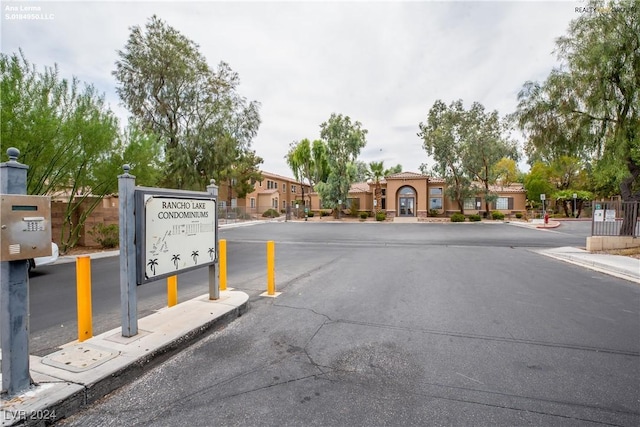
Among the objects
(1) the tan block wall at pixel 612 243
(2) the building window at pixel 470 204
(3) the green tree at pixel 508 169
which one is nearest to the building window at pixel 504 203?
(2) the building window at pixel 470 204

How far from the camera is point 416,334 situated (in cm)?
434

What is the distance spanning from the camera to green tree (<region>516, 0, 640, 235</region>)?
12016mm

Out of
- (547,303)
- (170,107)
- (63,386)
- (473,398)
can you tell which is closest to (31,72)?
(63,386)

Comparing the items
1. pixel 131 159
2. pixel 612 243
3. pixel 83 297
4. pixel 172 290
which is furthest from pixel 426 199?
pixel 83 297

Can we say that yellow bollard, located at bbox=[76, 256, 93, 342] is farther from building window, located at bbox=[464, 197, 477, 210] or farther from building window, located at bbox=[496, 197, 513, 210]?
building window, located at bbox=[496, 197, 513, 210]

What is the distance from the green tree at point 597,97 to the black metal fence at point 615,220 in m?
0.06

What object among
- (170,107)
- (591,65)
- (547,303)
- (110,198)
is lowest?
(547,303)

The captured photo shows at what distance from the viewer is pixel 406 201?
4131 cm

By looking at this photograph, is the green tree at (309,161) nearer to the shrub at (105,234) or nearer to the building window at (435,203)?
the building window at (435,203)

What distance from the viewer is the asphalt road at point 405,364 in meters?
2.67

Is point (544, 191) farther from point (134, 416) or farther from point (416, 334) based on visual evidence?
point (134, 416)

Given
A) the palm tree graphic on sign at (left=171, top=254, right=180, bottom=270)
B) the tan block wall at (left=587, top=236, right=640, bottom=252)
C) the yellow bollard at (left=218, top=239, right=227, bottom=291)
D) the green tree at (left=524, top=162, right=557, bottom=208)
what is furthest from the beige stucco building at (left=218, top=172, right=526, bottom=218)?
the palm tree graphic on sign at (left=171, top=254, right=180, bottom=270)

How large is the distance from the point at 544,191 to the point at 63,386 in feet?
163

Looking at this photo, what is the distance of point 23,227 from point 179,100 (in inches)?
1086
